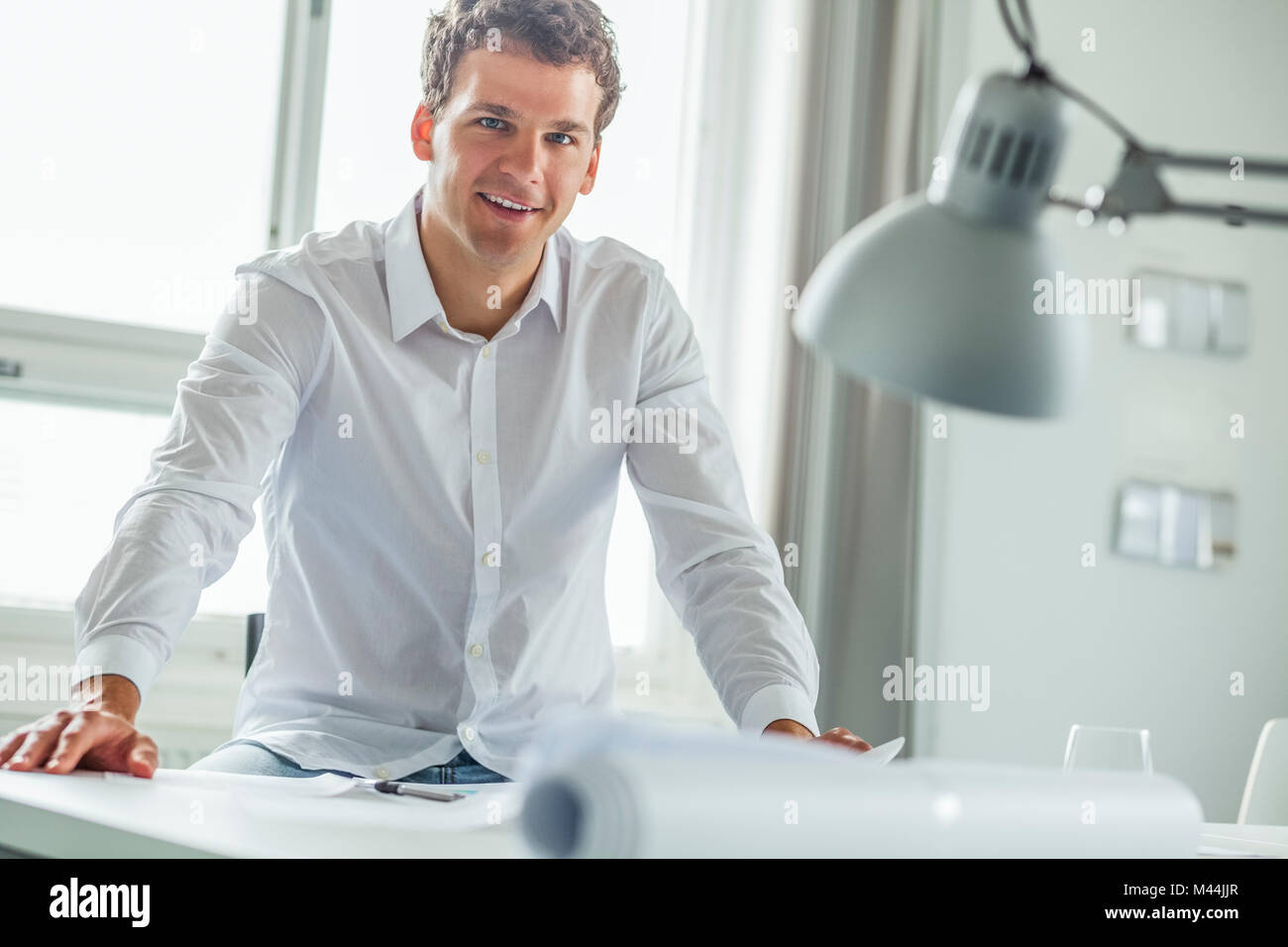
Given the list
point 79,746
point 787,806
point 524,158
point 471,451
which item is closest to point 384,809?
point 79,746

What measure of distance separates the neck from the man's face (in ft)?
0.07

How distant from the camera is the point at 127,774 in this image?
986mm

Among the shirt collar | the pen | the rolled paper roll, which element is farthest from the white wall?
the rolled paper roll

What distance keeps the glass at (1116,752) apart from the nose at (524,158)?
98 centimetres

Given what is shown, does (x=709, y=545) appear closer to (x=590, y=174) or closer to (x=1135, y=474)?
(x=590, y=174)

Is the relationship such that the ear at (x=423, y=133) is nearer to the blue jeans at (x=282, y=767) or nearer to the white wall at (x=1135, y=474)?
the blue jeans at (x=282, y=767)

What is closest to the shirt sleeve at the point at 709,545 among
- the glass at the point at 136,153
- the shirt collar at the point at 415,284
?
the shirt collar at the point at 415,284

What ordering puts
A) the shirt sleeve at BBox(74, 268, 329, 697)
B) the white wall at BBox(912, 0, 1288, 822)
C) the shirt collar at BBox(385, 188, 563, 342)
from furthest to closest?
the white wall at BBox(912, 0, 1288, 822) < the shirt collar at BBox(385, 188, 563, 342) < the shirt sleeve at BBox(74, 268, 329, 697)

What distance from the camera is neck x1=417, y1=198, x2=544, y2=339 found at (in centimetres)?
166

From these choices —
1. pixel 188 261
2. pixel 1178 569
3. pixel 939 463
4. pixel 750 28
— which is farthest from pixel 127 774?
pixel 1178 569

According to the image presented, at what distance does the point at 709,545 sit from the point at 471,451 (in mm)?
327

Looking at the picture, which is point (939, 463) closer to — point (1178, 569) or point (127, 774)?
point (1178, 569)

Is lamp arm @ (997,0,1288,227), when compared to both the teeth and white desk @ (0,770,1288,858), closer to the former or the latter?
white desk @ (0,770,1288,858)
